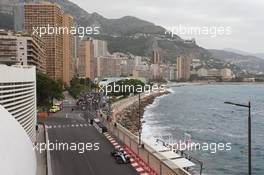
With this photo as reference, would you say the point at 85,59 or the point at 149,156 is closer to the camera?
the point at 149,156

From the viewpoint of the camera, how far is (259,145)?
49125mm

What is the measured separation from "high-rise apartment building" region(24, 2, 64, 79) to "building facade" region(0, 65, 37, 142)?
272 ft

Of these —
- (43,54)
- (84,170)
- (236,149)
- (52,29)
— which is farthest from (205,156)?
(52,29)

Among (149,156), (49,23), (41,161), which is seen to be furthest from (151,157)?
(49,23)

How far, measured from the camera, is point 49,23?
109562 mm

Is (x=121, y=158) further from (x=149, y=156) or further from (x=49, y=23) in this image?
(x=49, y=23)

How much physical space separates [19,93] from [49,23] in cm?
8864

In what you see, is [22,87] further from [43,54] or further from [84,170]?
[43,54]

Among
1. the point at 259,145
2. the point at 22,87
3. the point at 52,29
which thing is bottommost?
the point at 259,145

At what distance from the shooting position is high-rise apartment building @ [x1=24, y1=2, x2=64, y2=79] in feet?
358

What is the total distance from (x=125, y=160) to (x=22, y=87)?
853 centimetres

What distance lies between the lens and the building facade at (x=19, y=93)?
70.3ft

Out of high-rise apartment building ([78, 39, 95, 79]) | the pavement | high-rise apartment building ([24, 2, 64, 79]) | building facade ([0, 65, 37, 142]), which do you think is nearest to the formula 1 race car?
the pavement

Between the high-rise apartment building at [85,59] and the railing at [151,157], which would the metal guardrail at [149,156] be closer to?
the railing at [151,157]
